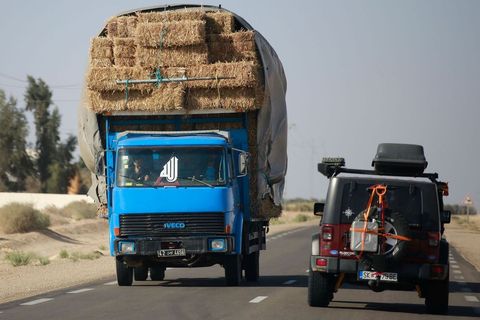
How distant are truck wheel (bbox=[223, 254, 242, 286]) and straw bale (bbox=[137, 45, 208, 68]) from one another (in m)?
3.74

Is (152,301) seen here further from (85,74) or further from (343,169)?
(85,74)

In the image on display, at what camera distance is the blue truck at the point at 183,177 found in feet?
69.9

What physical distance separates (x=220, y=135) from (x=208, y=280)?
12.9ft

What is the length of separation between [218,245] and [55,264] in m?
11.9

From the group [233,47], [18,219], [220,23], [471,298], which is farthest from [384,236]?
[18,219]

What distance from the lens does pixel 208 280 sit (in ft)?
80.7

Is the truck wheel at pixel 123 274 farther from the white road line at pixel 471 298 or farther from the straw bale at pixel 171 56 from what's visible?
the white road line at pixel 471 298

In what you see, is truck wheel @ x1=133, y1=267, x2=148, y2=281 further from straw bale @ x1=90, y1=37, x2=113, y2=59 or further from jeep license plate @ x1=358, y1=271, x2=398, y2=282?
jeep license plate @ x1=358, y1=271, x2=398, y2=282

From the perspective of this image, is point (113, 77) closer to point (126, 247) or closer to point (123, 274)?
point (126, 247)

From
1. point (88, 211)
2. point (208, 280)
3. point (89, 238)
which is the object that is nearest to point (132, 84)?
point (208, 280)

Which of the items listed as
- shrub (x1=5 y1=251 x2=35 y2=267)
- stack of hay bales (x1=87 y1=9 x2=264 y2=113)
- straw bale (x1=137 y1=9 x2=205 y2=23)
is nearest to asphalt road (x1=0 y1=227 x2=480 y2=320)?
stack of hay bales (x1=87 y1=9 x2=264 y2=113)

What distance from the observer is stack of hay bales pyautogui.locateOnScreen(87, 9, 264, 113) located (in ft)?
72.6

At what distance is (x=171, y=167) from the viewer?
70.4ft

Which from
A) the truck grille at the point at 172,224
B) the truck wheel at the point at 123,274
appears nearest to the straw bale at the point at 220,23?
the truck grille at the point at 172,224
